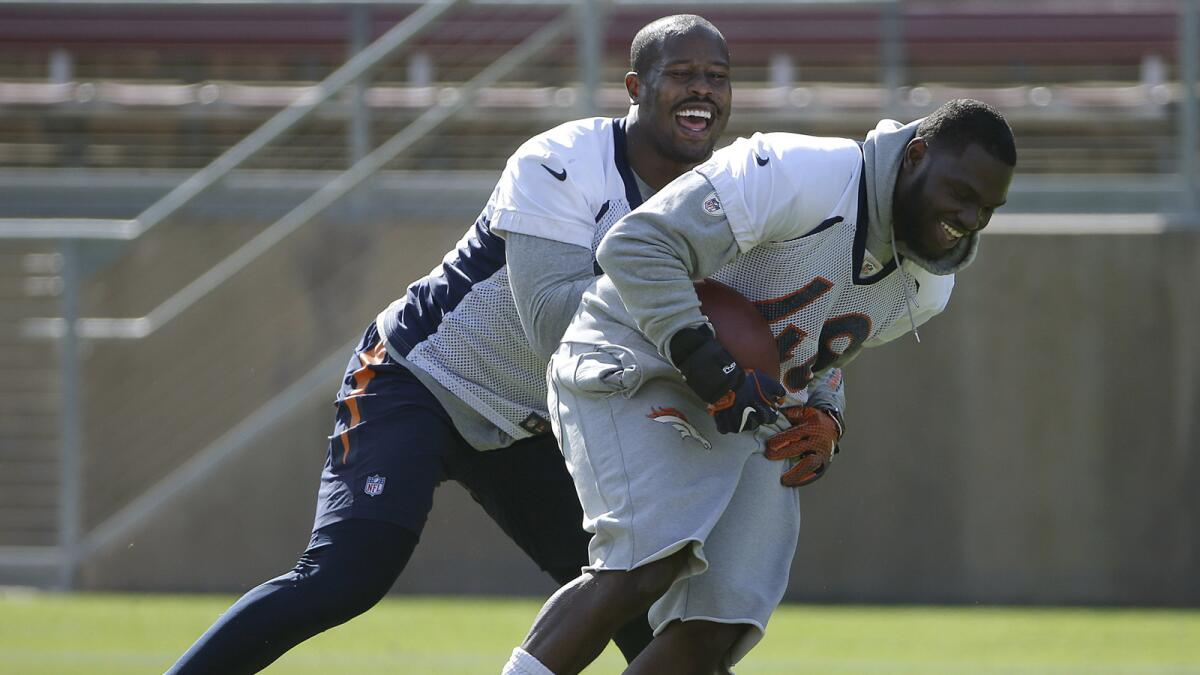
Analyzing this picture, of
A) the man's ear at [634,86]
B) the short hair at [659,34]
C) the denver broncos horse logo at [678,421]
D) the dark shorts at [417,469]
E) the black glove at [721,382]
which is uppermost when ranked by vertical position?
the short hair at [659,34]

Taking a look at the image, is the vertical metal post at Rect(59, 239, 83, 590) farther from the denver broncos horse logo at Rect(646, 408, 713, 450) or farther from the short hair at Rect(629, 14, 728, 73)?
the denver broncos horse logo at Rect(646, 408, 713, 450)

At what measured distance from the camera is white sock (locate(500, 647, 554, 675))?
11.6 feet

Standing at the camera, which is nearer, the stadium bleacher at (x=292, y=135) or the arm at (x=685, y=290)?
the arm at (x=685, y=290)

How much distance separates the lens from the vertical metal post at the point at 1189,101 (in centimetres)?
888

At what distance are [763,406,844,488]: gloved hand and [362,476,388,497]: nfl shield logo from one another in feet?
2.95

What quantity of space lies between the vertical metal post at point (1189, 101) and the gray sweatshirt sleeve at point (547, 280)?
19.0ft

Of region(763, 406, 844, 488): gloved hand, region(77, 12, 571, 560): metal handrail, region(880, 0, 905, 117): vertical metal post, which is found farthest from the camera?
region(880, 0, 905, 117): vertical metal post

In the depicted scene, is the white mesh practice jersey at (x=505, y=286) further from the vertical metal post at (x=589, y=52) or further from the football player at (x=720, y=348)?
the vertical metal post at (x=589, y=52)

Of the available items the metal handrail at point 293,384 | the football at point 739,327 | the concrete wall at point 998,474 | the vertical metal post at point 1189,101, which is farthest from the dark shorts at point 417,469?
the vertical metal post at point 1189,101

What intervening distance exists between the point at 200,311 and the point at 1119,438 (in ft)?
16.3

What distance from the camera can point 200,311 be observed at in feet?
31.8

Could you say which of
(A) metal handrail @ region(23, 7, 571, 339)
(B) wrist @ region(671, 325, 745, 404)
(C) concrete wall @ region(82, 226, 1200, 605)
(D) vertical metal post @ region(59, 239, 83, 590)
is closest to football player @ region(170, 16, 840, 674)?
(B) wrist @ region(671, 325, 745, 404)

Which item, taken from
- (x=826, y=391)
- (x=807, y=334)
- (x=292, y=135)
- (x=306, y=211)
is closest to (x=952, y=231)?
(x=807, y=334)

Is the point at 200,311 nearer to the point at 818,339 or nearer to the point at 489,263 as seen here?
the point at 489,263
